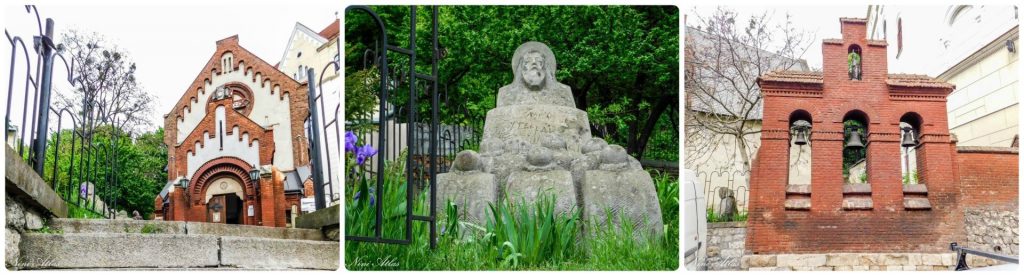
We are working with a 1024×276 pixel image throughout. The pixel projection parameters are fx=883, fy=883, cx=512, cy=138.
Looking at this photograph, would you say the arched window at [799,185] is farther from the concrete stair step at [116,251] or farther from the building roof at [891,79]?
the concrete stair step at [116,251]

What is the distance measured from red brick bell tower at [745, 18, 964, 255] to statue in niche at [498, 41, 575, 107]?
2.52m

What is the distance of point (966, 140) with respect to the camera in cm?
829

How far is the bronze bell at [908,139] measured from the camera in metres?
8.27

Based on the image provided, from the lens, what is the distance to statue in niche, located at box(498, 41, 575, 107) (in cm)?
666

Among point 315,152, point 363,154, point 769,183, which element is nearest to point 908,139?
point 769,183

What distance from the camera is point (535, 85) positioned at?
6.65 m

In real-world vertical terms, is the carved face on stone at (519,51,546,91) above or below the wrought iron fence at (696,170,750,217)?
above

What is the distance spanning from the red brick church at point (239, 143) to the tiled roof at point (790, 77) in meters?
4.56

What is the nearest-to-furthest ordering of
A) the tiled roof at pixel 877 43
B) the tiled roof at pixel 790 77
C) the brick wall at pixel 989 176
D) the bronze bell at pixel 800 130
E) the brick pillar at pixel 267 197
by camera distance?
the brick pillar at pixel 267 197
the brick wall at pixel 989 176
the tiled roof at pixel 877 43
the tiled roof at pixel 790 77
the bronze bell at pixel 800 130

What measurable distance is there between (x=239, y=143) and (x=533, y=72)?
2.28 m

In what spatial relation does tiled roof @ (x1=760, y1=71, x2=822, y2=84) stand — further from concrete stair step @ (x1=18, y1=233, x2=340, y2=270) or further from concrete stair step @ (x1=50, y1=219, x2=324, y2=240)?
concrete stair step @ (x1=18, y1=233, x2=340, y2=270)

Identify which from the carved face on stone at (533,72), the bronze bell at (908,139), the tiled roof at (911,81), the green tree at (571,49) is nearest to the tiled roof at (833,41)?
the tiled roof at (911,81)

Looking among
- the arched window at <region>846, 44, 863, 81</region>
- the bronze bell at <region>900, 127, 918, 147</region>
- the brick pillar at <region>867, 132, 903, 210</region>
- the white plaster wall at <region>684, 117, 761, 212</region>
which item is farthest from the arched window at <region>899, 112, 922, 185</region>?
the white plaster wall at <region>684, 117, 761, 212</region>

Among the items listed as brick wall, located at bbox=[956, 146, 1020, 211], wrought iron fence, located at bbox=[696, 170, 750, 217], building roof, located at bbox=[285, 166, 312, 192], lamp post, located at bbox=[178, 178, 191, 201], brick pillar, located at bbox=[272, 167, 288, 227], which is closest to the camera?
building roof, located at bbox=[285, 166, 312, 192]
